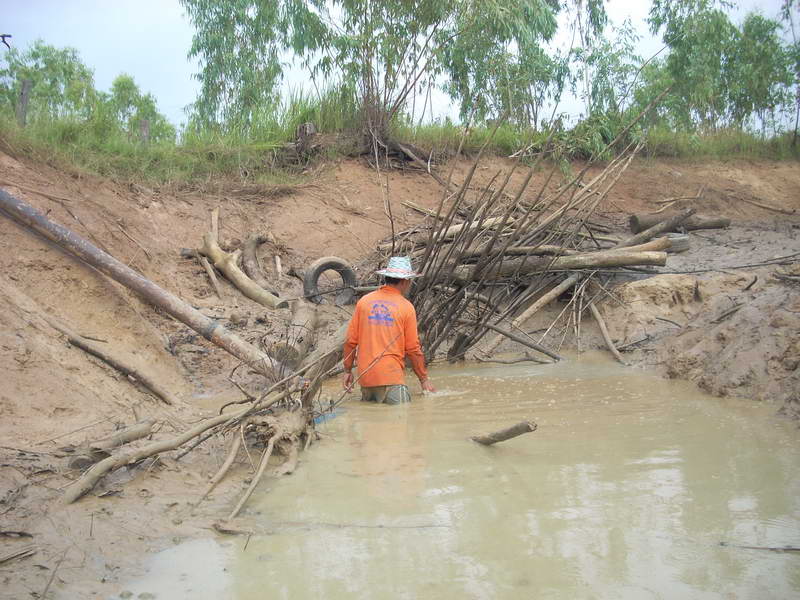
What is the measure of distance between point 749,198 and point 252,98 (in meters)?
12.5

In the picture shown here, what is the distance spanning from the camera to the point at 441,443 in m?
4.65

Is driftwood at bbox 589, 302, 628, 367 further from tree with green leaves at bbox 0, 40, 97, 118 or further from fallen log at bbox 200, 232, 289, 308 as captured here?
tree with green leaves at bbox 0, 40, 97, 118

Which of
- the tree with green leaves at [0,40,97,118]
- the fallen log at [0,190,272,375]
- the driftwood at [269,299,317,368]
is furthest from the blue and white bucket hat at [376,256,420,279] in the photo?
the tree with green leaves at [0,40,97,118]

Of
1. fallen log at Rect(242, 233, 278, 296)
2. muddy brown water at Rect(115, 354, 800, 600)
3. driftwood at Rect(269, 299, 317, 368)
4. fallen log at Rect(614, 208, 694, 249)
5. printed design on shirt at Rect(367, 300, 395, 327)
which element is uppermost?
fallen log at Rect(614, 208, 694, 249)

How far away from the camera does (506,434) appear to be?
4.07 metres

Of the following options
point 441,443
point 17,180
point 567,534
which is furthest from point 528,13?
point 567,534

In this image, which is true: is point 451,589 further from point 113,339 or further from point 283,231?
point 283,231

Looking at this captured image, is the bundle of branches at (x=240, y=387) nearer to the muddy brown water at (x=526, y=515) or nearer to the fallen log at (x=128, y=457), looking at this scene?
the fallen log at (x=128, y=457)

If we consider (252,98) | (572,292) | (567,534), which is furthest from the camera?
(252,98)

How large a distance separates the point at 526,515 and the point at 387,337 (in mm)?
2852

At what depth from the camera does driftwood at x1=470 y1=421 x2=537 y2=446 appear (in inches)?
150

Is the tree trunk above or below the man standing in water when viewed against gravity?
above

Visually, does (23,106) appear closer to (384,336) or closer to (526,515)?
(384,336)

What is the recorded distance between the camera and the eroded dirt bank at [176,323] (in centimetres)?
322
